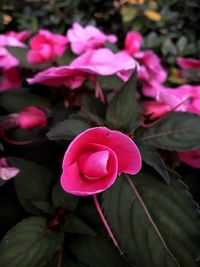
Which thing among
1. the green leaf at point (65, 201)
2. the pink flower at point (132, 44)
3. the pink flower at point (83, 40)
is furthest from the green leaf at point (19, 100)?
the green leaf at point (65, 201)

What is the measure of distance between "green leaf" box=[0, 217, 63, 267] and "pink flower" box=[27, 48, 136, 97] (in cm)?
29

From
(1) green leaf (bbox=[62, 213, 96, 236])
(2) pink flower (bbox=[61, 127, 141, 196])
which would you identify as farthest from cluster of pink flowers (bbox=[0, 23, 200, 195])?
(1) green leaf (bbox=[62, 213, 96, 236])

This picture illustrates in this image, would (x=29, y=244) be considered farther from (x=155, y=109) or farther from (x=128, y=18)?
(x=128, y=18)

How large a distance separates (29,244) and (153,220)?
0.68 ft

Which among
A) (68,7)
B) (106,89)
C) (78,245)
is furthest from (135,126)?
(68,7)

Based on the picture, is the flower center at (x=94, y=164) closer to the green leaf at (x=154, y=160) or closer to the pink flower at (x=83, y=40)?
the green leaf at (x=154, y=160)

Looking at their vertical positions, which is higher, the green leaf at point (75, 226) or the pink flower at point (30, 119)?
the pink flower at point (30, 119)

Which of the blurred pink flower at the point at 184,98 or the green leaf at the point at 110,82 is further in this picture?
the green leaf at the point at 110,82

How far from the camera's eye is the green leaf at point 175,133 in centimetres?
70

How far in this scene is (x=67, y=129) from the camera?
0.66m

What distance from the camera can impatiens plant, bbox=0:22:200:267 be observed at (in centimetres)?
58

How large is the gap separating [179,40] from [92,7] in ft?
1.34

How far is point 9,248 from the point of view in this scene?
614 mm

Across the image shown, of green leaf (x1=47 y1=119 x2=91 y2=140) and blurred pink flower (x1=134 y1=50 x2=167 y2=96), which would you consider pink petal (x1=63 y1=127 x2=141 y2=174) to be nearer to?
green leaf (x1=47 y1=119 x2=91 y2=140)
